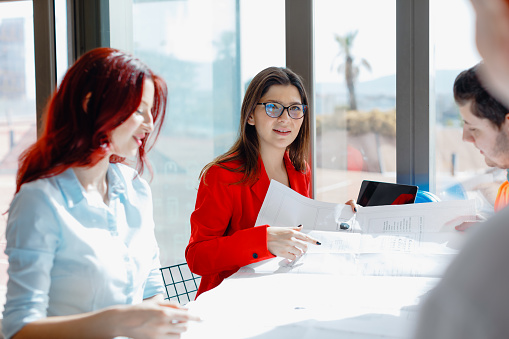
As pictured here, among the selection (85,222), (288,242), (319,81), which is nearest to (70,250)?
(85,222)

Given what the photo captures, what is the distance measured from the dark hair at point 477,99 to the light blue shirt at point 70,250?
3.39 ft

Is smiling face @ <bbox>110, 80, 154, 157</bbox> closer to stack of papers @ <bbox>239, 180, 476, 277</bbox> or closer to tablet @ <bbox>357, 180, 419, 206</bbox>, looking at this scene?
stack of papers @ <bbox>239, 180, 476, 277</bbox>

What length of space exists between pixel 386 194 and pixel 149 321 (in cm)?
119

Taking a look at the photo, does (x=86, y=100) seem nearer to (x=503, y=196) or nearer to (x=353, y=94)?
(x=503, y=196)

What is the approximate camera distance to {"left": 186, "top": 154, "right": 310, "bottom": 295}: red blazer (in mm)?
1499

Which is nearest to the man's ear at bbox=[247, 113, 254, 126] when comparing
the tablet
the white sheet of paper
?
the white sheet of paper

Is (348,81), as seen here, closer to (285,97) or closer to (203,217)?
(285,97)

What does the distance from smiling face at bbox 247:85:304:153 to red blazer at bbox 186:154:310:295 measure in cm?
12

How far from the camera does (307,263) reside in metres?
1.44

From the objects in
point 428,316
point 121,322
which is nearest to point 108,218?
point 121,322

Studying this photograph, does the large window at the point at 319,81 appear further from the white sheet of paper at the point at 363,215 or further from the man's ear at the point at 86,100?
the man's ear at the point at 86,100

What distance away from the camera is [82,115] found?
3.30ft

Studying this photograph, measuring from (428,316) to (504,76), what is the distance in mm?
213

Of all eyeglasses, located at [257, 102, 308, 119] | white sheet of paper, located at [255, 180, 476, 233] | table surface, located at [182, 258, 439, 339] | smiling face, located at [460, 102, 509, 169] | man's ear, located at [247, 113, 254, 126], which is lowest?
table surface, located at [182, 258, 439, 339]
